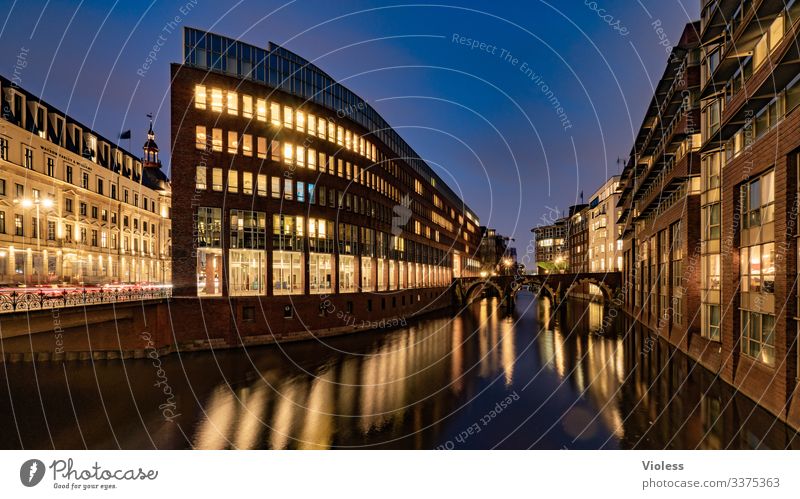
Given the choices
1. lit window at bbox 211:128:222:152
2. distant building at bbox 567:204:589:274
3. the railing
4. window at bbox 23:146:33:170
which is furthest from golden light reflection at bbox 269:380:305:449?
distant building at bbox 567:204:589:274

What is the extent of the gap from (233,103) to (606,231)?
87.9 meters

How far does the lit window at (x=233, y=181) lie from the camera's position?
36312mm

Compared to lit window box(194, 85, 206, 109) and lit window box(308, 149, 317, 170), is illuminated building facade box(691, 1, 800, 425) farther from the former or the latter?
lit window box(194, 85, 206, 109)

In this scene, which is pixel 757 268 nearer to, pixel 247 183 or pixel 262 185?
pixel 262 185

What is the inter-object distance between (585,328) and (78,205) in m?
69.7

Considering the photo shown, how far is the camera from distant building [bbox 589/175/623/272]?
92312 millimetres

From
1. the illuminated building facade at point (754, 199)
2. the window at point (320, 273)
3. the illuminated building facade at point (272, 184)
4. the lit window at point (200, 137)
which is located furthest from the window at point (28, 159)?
the illuminated building facade at point (754, 199)

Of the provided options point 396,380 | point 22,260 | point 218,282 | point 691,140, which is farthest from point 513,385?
point 22,260

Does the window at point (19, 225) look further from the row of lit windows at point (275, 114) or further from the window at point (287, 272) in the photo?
the window at point (287, 272)

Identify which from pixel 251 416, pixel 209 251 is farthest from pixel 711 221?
pixel 209 251

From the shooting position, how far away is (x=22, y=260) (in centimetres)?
4312

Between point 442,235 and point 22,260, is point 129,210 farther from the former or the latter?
point 442,235

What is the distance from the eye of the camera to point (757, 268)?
62.7ft
